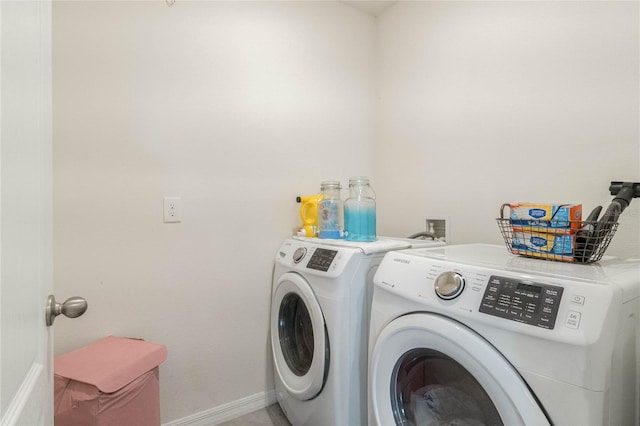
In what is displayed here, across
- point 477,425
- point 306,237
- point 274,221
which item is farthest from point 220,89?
point 477,425

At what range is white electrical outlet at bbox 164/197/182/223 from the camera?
1548 mm

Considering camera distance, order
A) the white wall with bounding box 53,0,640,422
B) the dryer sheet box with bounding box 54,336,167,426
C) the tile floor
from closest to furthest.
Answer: the dryer sheet box with bounding box 54,336,167,426 → the white wall with bounding box 53,0,640,422 → the tile floor

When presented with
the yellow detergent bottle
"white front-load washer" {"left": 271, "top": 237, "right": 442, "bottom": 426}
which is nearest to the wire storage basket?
"white front-load washer" {"left": 271, "top": 237, "right": 442, "bottom": 426}

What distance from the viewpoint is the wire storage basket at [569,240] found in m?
0.87

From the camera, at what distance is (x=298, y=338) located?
1.61m

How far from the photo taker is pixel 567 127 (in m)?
1.29

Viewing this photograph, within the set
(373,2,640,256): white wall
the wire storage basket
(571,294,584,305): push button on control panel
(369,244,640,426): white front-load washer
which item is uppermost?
(373,2,640,256): white wall

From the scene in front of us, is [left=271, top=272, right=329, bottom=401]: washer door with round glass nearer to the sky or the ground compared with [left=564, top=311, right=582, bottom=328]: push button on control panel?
nearer to the ground

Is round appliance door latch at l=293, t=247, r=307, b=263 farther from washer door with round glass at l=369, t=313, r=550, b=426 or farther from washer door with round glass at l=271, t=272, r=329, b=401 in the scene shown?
washer door with round glass at l=369, t=313, r=550, b=426

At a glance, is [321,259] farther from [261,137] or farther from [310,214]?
[261,137]

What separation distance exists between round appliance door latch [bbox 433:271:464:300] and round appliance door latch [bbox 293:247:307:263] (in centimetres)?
75

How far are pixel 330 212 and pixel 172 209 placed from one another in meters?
0.79

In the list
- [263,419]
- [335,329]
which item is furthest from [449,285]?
[263,419]

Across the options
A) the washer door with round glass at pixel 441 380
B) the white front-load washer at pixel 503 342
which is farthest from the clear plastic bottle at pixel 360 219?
the washer door with round glass at pixel 441 380
